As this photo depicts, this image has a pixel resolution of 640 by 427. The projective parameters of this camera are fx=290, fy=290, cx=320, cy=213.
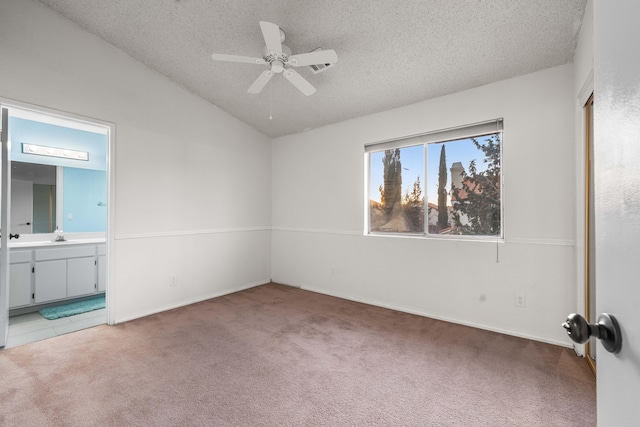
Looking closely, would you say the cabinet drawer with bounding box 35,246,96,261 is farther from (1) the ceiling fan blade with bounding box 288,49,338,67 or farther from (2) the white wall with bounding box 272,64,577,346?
(1) the ceiling fan blade with bounding box 288,49,338,67

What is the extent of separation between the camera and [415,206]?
3.63 metres

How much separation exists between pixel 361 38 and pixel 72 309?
4.51 m

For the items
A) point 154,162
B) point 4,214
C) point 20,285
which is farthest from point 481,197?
point 20,285

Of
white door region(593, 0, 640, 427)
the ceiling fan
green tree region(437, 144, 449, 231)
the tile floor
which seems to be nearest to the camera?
white door region(593, 0, 640, 427)

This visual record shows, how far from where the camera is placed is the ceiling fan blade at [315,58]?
2154 mm

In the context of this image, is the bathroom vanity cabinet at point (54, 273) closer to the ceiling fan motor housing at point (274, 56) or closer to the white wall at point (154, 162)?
the white wall at point (154, 162)

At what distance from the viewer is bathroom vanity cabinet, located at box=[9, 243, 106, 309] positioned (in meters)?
3.30

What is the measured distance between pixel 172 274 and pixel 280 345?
74.3 inches

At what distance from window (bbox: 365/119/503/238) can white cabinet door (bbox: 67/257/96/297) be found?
12.4ft

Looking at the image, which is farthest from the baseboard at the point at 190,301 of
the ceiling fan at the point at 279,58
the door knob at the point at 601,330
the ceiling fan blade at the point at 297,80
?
the door knob at the point at 601,330

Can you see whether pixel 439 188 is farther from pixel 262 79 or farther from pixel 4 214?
pixel 4 214

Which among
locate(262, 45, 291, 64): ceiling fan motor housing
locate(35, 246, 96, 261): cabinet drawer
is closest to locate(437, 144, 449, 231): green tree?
locate(262, 45, 291, 64): ceiling fan motor housing

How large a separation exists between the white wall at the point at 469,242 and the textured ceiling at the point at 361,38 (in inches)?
10.8

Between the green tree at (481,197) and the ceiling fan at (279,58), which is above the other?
the ceiling fan at (279,58)
